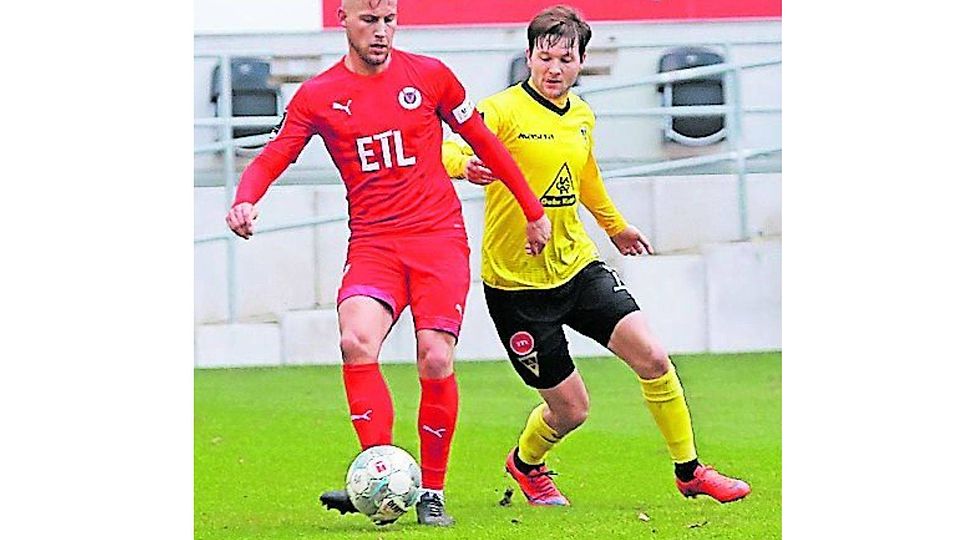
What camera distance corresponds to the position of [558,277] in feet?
18.6

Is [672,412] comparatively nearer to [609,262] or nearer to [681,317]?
[681,317]

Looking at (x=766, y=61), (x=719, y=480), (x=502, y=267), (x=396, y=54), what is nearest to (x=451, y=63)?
(x=396, y=54)

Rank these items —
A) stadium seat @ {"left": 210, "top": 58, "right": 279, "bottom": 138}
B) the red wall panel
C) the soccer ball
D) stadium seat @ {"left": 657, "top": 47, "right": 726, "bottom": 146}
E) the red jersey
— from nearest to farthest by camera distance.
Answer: the soccer ball, the red jersey, the red wall panel, stadium seat @ {"left": 210, "top": 58, "right": 279, "bottom": 138}, stadium seat @ {"left": 657, "top": 47, "right": 726, "bottom": 146}

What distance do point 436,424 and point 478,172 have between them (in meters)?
0.76

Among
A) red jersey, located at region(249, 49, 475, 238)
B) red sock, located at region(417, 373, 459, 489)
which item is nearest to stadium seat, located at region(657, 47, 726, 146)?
red jersey, located at region(249, 49, 475, 238)

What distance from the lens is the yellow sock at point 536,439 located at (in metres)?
5.77

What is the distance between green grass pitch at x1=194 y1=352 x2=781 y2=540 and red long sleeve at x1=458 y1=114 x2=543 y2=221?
541 millimetres

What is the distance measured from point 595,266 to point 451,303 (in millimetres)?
491

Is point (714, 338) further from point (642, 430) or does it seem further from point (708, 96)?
point (708, 96)

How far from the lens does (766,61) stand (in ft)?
19.4

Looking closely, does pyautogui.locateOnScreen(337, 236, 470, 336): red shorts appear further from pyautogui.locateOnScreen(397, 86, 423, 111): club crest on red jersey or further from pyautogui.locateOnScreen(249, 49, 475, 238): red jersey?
pyautogui.locateOnScreen(397, 86, 423, 111): club crest on red jersey

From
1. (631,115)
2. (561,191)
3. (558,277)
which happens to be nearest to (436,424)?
(558,277)

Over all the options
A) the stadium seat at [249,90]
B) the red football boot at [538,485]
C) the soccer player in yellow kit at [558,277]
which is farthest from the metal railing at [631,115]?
the red football boot at [538,485]

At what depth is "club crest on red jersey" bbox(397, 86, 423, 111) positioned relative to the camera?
5.51 metres
